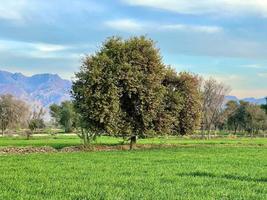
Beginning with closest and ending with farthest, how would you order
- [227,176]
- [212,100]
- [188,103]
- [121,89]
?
1. [227,176]
2. [121,89]
3. [188,103]
4. [212,100]

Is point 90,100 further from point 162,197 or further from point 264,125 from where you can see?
point 264,125

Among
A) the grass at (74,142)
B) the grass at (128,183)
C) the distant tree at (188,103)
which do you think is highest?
the distant tree at (188,103)

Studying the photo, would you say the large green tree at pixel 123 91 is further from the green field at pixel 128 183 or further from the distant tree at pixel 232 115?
the distant tree at pixel 232 115

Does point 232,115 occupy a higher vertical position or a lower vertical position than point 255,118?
higher

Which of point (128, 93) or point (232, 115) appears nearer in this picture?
point (128, 93)

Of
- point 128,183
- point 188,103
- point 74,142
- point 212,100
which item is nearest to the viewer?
point 128,183

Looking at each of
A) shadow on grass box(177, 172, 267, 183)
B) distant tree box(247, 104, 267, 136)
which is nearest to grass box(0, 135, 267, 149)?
shadow on grass box(177, 172, 267, 183)

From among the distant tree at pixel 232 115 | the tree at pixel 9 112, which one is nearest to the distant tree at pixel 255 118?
the distant tree at pixel 232 115

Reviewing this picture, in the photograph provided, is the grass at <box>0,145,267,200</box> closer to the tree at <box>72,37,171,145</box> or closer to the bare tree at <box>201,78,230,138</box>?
the tree at <box>72,37,171,145</box>

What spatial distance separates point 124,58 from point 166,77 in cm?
1038

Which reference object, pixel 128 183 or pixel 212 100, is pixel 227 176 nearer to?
pixel 128 183

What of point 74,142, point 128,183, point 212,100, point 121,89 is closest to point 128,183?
point 128,183

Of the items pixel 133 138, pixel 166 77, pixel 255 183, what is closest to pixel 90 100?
pixel 133 138

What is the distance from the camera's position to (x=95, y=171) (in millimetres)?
25219
